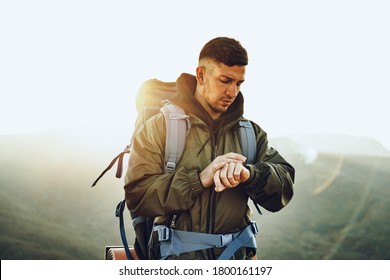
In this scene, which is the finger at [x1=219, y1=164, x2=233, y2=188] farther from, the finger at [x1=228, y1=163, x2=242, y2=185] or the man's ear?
the man's ear

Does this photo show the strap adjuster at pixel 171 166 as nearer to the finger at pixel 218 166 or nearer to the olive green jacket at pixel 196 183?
the olive green jacket at pixel 196 183

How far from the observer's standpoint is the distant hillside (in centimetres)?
2509

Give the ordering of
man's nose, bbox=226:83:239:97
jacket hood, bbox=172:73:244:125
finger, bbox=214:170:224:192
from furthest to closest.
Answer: jacket hood, bbox=172:73:244:125 < man's nose, bbox=226:83:239:97 < finger, bbox=214:170:224:192

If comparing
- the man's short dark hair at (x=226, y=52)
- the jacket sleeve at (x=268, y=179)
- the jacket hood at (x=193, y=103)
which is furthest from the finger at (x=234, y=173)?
the man's short dark hair at (x=226, y=52)

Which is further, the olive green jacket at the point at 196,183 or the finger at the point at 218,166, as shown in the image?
the olive green jacket at the point at 196,183

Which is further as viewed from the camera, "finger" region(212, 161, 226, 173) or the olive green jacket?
the olive green jacket

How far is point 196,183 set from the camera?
3068 millimetres

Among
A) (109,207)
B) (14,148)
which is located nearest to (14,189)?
(14,148)

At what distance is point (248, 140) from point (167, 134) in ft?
2.08

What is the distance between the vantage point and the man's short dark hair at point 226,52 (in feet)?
10.6

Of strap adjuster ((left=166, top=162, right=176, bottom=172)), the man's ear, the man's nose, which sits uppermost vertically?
the man's ear

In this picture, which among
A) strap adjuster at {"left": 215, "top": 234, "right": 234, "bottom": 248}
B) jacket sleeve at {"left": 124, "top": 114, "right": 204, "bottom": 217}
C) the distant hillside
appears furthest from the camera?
the distant hillside

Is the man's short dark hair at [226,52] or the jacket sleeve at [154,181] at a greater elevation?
the man's short dark hair at [226,52]

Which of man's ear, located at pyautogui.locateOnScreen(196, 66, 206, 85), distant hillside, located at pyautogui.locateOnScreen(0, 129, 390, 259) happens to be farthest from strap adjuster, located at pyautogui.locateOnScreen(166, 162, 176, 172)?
distant hillside, located at pyautogui.locateOnScreen(0, 129, 390, 259)
